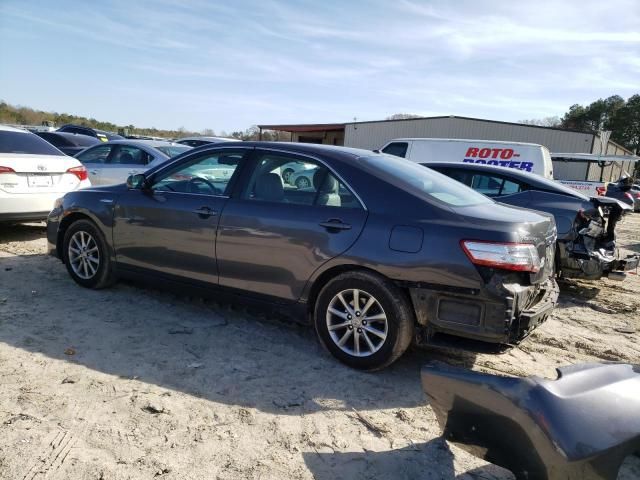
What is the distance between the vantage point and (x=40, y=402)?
2.98 meters

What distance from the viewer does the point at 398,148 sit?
41.3ft

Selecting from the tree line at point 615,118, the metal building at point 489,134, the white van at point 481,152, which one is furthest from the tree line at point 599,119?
the white van at point 481,152

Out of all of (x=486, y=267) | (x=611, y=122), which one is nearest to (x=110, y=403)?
(x=486, y=267)

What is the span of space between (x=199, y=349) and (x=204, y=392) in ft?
2.24

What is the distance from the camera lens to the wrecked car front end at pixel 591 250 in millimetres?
5738

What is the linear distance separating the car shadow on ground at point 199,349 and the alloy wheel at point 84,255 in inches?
8.0

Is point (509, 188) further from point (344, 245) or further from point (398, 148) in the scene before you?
point (398, 148)

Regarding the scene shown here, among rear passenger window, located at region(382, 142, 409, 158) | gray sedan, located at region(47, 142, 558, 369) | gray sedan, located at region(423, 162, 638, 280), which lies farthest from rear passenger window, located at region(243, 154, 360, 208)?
rear passenger window, located at region(382, 142, 409, 158)

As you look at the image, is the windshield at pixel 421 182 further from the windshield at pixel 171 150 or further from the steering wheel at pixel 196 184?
the windshield at pixel 171 150

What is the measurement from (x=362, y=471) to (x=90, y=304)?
3.25 m

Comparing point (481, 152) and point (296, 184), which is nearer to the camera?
point (296, 184)

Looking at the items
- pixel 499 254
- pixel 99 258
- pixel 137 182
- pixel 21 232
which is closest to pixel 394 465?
pixel 499 254

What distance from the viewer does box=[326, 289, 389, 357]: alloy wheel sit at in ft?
11.5

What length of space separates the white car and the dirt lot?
6.50 feet
